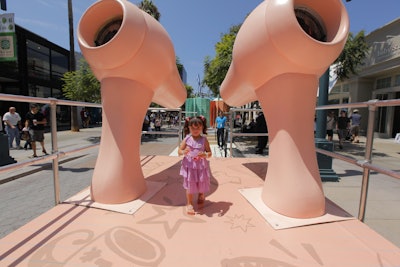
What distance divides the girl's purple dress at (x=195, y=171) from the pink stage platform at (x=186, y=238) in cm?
26

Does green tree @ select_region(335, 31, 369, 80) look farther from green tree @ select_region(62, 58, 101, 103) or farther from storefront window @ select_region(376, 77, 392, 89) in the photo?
green tree @ select_region(62, 58, 101, 103)

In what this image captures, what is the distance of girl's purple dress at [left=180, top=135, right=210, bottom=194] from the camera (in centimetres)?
262

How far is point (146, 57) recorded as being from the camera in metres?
2.66

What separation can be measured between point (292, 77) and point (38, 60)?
21523mm

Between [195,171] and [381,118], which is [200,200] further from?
[381,118]

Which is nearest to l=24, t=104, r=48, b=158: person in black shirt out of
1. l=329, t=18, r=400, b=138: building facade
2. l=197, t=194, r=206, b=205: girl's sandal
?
l=197, t=194, r=206, b=205: girl's sandal

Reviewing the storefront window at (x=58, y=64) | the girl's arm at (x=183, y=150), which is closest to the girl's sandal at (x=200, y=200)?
the girl's arm at (x=183, y=150)

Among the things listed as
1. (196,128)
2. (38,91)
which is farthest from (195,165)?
(38,91)

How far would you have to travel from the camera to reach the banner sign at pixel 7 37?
35.5 feet

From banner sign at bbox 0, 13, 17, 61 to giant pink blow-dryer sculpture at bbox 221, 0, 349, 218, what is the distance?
514 inches

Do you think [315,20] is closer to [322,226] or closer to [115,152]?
[322,226]

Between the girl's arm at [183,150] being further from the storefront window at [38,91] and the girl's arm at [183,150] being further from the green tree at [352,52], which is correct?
the storefront window at [38,91]

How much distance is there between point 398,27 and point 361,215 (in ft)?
48.5

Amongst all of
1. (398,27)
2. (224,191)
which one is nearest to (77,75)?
(224,191)
